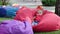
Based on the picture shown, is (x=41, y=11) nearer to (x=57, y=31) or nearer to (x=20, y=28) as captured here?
(x=57, y=31)

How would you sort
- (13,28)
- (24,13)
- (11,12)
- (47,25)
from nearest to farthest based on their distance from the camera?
(13,28), (47,25), (24,13), (11,12)

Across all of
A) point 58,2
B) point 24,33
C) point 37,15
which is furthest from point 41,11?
point 24,33

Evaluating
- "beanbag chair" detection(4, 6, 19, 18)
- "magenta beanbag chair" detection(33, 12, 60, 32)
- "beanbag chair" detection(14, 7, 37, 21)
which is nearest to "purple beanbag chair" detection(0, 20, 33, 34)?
"magenta beanbag chair" detection(33, 12, 60, 32)

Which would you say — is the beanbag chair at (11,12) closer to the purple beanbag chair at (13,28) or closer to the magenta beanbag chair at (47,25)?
the magenta beanbag chair at (47,25)

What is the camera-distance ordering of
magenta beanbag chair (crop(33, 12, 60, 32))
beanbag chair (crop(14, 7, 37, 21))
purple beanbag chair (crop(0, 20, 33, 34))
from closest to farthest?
purple beanbag chair (crop(0, 20, 33, 34))
magenta beanbag chair (crop(33, 12, 60, 32))
beanbag chair (crop(14, 7, 37, 21))

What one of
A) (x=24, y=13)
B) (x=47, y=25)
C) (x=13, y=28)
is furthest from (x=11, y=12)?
(x=13, y=28)

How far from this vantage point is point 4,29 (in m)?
1.68

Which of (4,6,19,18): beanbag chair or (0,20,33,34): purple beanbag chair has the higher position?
(0,20,33,34): purple beanbag chair

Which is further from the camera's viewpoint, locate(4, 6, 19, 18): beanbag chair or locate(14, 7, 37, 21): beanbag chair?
locate(4, 6, 19, 18): beanbag chair

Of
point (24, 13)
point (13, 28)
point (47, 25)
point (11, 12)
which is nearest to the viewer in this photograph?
point (13, 28)

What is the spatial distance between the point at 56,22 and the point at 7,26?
777mm

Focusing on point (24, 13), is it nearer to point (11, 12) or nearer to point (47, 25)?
point (47, 25)

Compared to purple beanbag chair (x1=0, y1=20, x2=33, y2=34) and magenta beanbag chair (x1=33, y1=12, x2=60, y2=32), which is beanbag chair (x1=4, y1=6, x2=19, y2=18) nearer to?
magenta beanbag chair (x1=33, y1=12, x2=60, y2=32)

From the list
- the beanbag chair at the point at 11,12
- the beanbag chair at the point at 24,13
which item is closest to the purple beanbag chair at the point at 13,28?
the beanbag chair at the point at 24,13
